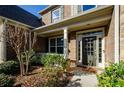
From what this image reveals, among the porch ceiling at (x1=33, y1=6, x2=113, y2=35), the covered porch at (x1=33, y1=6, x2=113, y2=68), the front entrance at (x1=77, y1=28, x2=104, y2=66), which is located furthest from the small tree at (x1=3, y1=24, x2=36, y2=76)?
the front entrance at (x1=77, y1=28, x2=104, y2=66)

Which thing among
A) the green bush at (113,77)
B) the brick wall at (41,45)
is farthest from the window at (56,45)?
the green bush at (113,77)

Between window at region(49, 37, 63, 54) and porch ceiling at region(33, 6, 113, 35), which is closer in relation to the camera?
porch ceiling at region(33, 6, 113, 35)

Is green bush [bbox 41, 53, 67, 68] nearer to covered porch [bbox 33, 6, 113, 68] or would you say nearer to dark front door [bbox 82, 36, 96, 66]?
covered porch [bbox 33, 6, 113, 68]

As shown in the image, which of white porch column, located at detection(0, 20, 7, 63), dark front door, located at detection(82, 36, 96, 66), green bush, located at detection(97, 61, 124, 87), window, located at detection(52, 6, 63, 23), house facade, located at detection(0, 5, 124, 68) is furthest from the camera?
window, located at detection(52, 6, 63, 23)

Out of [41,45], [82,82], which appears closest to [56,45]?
[41,45]

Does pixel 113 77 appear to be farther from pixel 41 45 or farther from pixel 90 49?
pixel 41 45

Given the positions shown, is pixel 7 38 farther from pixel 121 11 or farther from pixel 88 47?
pixel 121 11

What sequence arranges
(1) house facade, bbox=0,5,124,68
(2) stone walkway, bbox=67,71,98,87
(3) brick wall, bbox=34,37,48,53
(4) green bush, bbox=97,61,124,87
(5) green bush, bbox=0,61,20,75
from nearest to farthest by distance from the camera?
(4) green bush, bbox=97,61,124,87 → (2) stone walkway, bbox=67,71,98,87 → (1) house facade, bbox=0,5,124,68 → (5) green bush, bbox=0,61,20,75 → (3) brick wall, bbox=34,37,48,53

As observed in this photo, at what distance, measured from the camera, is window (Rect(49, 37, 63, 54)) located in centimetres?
1241

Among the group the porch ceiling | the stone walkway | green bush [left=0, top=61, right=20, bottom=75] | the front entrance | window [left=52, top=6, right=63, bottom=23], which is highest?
window [left=52, top=6, right=63, bottom=23]

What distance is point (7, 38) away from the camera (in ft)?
28.4

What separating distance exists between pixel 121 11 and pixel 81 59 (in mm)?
5707
